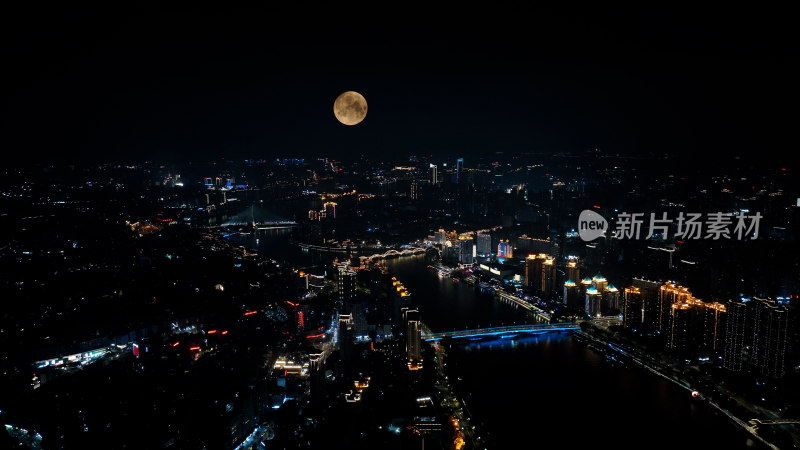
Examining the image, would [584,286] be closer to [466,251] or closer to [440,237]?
[466,251]

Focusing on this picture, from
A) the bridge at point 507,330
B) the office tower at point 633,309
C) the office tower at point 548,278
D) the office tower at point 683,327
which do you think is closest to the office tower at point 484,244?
the office tower at point 548,278

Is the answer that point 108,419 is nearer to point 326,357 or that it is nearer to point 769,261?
point 326,357

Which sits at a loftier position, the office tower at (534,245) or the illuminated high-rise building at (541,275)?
the office tower at (534,245)

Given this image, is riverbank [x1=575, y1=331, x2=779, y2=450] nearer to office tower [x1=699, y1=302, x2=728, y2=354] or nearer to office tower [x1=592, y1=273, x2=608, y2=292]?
office tower [x1=699, y1=302, x2=728, y2=354]

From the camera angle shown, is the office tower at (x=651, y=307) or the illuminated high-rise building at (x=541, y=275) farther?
the illuminated high-rise building at (x=541, y=275)

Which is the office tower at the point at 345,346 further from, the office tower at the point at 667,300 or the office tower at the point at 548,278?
the office tower at the point at 667,300
